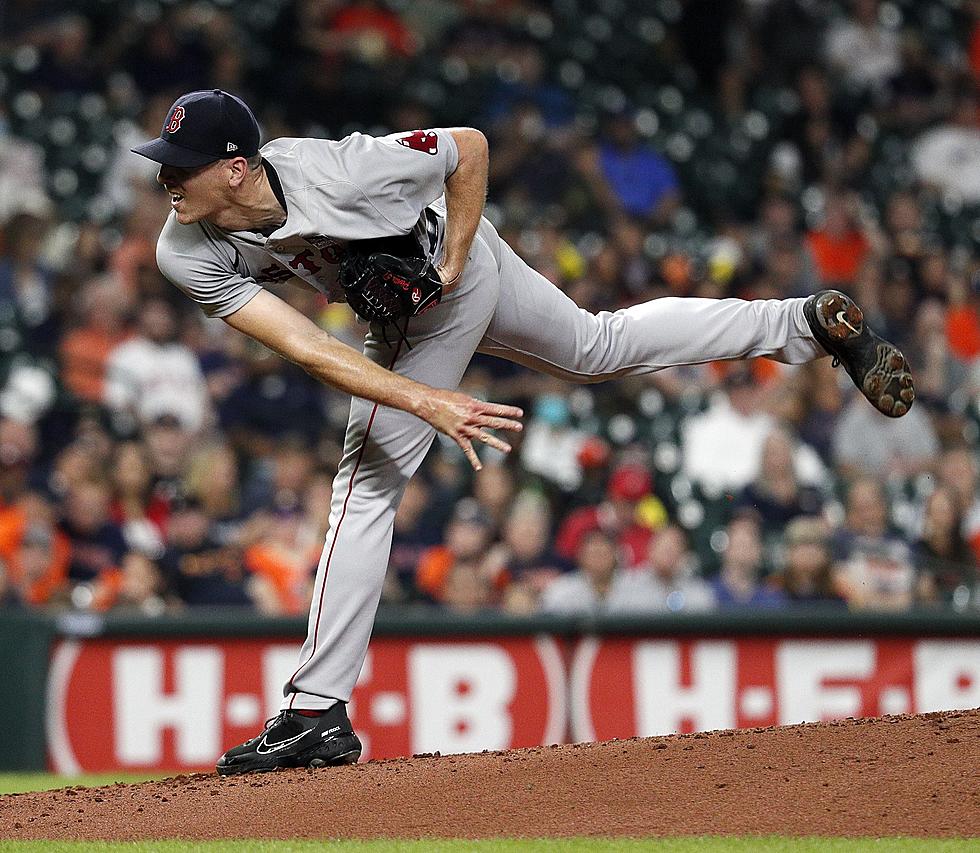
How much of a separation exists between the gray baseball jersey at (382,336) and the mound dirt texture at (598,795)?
0.41m

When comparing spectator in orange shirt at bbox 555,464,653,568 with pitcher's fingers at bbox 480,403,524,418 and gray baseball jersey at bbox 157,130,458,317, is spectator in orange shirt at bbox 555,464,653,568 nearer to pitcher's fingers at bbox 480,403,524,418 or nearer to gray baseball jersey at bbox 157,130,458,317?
gray baseball jersey at bbox 157,130,458,317

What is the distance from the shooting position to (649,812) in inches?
151

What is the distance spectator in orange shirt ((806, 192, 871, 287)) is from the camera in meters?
10.8

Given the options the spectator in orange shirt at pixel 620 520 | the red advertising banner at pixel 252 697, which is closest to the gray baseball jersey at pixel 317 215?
the red advertising banner at pixel 252 697

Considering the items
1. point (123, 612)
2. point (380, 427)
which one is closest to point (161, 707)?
point (123, 612)

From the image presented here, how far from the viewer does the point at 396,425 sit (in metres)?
4.34

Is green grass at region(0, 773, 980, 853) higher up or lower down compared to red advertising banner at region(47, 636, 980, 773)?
higher up

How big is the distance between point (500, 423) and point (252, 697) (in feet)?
12.1

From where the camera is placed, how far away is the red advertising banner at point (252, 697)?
7.03m

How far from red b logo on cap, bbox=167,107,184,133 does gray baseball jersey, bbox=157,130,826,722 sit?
0.86 feet

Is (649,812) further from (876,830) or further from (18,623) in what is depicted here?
(18,623)

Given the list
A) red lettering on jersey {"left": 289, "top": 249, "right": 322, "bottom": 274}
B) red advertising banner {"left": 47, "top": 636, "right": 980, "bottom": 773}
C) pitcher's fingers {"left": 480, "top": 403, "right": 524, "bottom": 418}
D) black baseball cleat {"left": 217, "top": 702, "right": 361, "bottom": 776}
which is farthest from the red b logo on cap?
red advertising banner {"left": 47, "top": 636, "right": 980, "bottom": 773}

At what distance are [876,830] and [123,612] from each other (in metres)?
4.29

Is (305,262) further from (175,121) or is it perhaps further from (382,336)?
(175,121)
